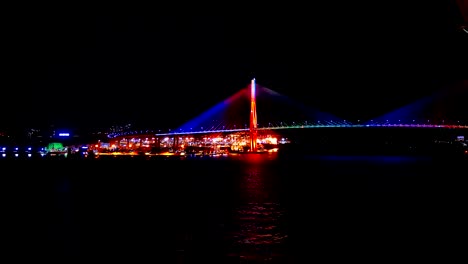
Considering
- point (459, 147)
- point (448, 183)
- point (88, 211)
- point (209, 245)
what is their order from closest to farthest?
1. point (209, 245)
2. point (88, 211)
3. point (448, 183)
4. point (459, 147)

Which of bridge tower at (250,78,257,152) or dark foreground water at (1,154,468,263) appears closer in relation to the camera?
dark foreground water at (1,154,468,263)

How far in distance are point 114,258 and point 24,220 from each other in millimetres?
3687

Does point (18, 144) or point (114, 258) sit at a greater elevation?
point (18, 144)

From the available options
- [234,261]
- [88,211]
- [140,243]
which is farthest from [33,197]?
[234,261]

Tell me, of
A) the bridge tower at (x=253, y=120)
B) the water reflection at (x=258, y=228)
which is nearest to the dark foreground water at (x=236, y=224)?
the water reflection at (x=258, y=228)

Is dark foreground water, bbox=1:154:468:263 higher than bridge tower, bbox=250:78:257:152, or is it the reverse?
bridge tower, bbox=250:78:257:152

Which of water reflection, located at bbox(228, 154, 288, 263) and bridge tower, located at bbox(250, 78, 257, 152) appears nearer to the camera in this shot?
water reflection, located at bbox(228, 154, 288, 263)

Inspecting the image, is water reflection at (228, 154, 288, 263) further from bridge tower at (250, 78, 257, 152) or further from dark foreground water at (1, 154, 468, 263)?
bridge tower at (250, 78, 257, 152)

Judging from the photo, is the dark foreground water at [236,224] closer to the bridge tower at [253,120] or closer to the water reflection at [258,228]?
the water reflection at [258,228]

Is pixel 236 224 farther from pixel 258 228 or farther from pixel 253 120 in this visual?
pixel 253 120

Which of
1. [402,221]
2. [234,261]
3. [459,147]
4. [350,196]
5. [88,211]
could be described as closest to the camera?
[234,261]

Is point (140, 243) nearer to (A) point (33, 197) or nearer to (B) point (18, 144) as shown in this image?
(A) point (33, 197)

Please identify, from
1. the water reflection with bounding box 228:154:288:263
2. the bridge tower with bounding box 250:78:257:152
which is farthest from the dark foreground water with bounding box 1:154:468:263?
the bridge tower with bounding box 250:78:257:152

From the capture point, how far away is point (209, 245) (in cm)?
605
